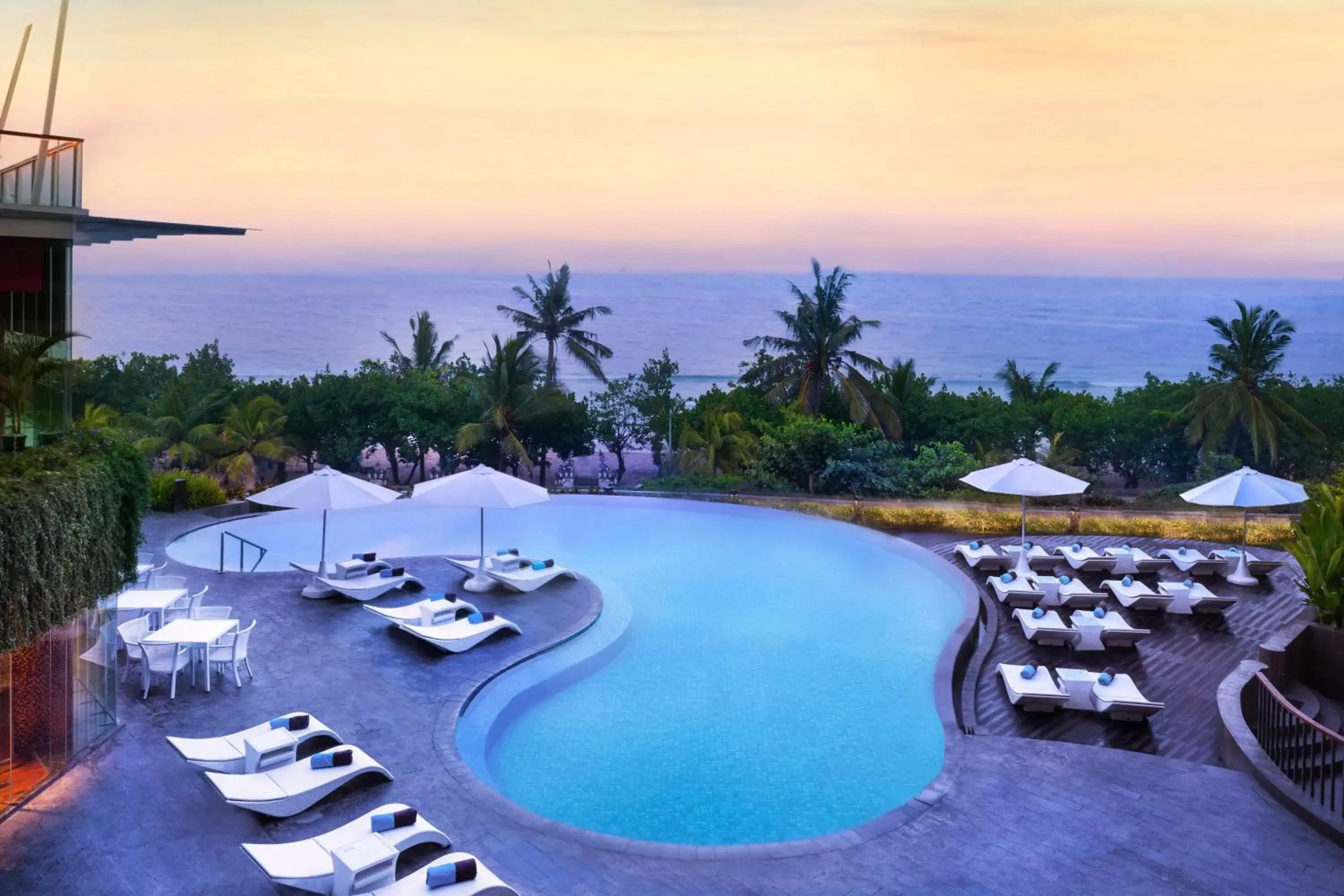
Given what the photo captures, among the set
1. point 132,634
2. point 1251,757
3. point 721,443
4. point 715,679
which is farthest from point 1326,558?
point 721,443

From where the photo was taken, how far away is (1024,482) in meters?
16.2

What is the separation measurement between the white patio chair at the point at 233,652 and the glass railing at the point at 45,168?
4.60 m

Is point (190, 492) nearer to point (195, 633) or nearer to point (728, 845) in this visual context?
point (195, 633)

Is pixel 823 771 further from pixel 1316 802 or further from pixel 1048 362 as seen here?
pixel 1048 362

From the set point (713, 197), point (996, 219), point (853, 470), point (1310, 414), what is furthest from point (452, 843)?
point (713, 197)

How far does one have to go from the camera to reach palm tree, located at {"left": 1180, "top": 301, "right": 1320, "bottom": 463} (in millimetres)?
34219

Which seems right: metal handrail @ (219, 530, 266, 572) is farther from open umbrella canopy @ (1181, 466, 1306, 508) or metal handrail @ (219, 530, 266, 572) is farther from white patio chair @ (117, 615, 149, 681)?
open umbrella canopy @ (1181, 466, 1306, 508)

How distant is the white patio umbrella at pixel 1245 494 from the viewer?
15383 mm

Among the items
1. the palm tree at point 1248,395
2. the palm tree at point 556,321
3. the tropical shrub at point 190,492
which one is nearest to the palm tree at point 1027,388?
the palm tree at point 1248,395

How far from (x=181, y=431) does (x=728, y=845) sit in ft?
86.5

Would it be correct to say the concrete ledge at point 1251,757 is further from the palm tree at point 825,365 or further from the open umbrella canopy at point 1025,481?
the palm tree at point 825,365

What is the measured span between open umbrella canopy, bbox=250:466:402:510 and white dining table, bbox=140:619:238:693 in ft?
→ 10.2

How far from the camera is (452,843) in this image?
7.86m


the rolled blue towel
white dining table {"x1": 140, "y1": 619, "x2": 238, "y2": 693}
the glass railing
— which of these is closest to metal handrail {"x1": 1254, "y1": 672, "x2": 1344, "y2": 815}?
the rolled blue towel
